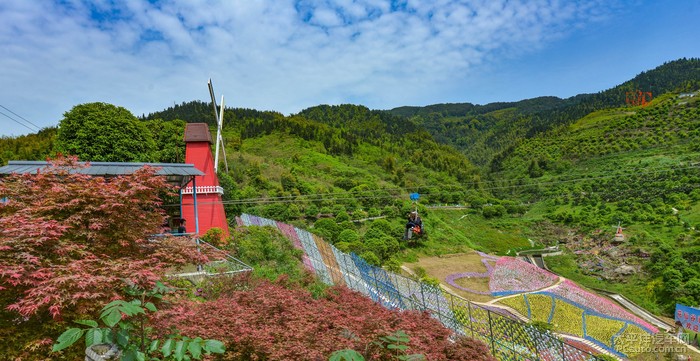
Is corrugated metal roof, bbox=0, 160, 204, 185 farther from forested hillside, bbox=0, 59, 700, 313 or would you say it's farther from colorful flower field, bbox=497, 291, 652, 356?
colorful flower field, bbox=497, 291, 652, 356

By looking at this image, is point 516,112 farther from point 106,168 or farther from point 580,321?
point 106,168

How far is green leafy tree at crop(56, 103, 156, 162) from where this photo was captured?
15.6m

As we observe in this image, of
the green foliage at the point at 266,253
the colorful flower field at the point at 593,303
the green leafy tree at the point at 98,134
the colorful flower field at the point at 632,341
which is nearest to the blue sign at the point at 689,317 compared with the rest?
the colorful flower field at the point at 593,303

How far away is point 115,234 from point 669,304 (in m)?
29.3

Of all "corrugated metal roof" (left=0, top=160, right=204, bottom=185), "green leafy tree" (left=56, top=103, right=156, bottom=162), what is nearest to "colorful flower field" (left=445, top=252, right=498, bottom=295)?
"corrugated metal roof" (left=0, top=160, right=204, bottom=185)

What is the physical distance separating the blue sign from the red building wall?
21.0m

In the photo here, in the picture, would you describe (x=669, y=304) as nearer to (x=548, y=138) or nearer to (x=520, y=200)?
(x=520, y=200)

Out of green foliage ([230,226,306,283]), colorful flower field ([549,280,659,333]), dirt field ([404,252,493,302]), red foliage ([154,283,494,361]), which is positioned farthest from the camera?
dirt field ([404,252,493,302])

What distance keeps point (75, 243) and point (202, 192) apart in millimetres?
11019

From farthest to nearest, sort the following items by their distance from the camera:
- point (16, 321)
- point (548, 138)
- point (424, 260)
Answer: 1. point (548, 138)
2. point (424, 260)
3. point (16, 321)

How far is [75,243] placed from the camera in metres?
3.97

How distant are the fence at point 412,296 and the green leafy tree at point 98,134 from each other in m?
7.38

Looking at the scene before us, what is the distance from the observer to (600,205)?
40.5 m

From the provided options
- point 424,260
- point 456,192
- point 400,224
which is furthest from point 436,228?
point 456,192
